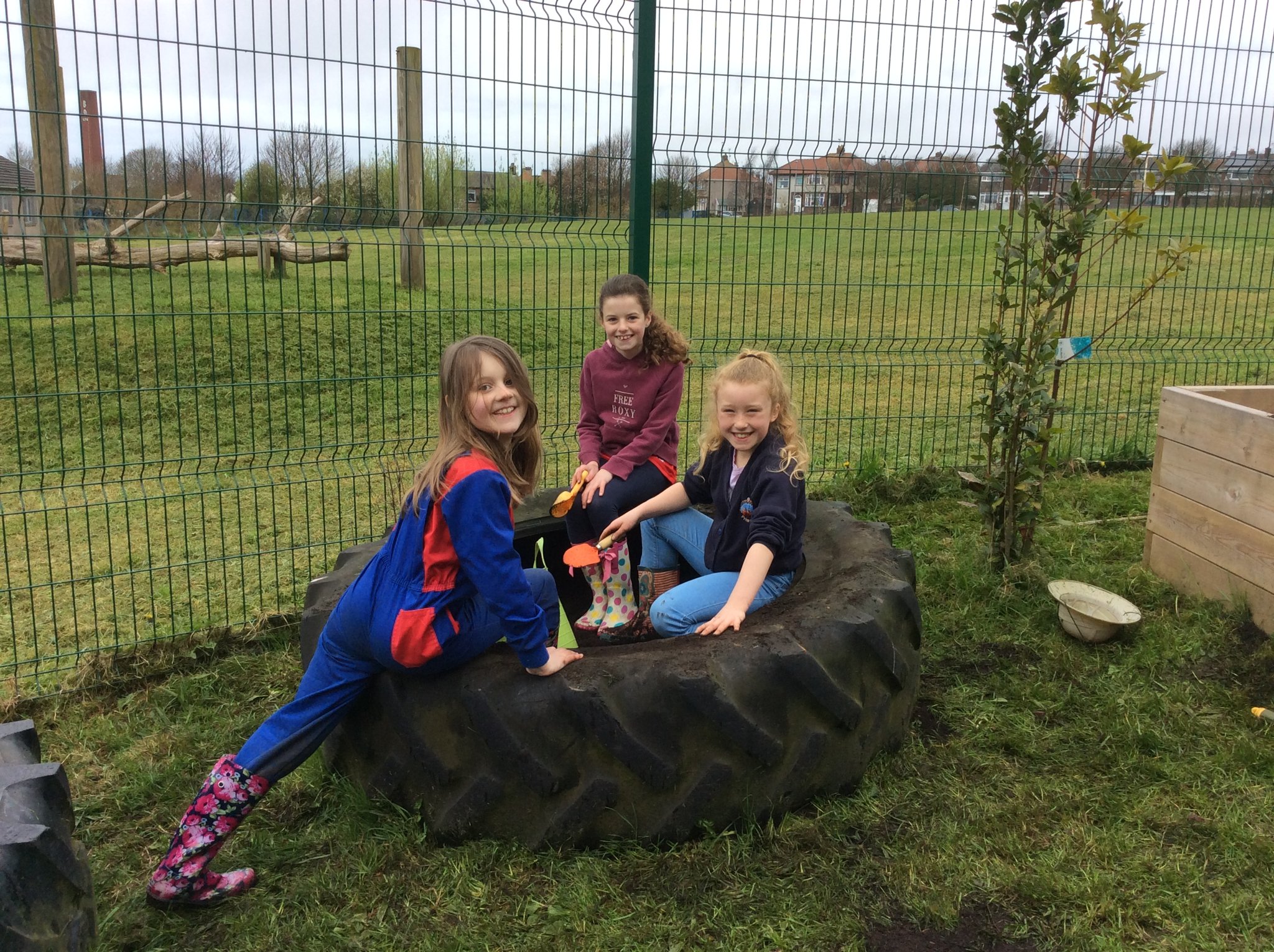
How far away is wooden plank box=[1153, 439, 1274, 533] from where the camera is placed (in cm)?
371

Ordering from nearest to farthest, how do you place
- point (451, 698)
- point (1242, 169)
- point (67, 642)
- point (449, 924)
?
point (449, 924), point (451, 698), point (67, 642), point (1242, 169)

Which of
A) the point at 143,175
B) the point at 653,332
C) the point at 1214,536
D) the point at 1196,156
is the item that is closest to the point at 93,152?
the point at 143,175

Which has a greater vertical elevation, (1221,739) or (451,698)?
(451,698)

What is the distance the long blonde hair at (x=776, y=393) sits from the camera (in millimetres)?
3176

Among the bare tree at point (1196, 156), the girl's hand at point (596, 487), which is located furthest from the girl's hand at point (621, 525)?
the bare tree at point (1196, 156)

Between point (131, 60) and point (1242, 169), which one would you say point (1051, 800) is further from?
point (1242, 169)

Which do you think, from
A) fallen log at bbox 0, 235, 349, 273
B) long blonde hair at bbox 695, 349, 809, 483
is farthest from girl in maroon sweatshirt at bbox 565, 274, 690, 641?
fallen log at bbox 0, 235, 349, 273

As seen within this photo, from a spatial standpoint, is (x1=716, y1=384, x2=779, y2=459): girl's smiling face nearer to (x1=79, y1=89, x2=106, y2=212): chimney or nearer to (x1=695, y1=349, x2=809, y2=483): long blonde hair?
(x1=695, y1=349, x2=809, y2=483): long blonde hair

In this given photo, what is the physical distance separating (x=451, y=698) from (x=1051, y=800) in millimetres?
1699

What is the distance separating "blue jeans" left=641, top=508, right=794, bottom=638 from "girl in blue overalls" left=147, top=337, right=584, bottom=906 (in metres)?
0.50

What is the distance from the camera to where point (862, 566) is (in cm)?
326

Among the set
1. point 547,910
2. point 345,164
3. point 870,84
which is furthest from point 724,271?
point 547,910

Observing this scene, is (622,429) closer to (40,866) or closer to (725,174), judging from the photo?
(725,174)

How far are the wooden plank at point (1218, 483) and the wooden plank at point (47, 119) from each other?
4263 mm
